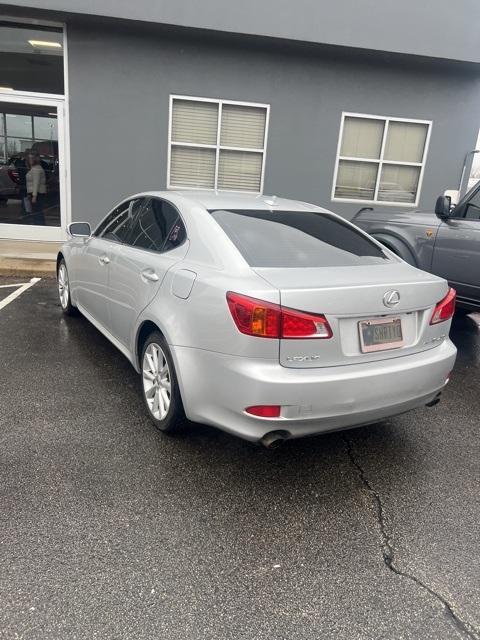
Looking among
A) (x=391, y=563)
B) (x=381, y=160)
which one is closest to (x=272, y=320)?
(x=391, y=563)

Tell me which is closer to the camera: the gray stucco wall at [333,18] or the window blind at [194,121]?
the gray stucco wall at [333,18]

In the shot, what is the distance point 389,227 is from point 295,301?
411cm

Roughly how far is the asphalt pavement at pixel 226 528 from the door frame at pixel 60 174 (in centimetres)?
624

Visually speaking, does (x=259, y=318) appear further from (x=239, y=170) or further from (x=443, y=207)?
(x=239, y=170)

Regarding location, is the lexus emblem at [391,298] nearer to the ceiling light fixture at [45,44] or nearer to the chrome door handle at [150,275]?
the chrome door handle at [150,275]

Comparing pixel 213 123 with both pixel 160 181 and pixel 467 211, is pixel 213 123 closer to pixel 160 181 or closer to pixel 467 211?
pixel 160 181

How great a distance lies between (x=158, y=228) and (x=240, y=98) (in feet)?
20.6

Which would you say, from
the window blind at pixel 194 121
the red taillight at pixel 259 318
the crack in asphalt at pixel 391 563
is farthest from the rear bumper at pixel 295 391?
the window blind at pixel 194 121

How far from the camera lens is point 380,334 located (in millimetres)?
2871

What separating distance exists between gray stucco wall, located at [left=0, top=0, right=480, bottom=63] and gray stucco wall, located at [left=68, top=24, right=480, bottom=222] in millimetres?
574

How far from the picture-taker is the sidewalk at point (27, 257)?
8.01 m

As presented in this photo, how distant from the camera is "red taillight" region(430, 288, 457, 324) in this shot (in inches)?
124

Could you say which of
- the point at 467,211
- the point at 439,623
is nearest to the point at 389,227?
the point at 467,211

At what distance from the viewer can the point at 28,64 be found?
8891 millimetres
